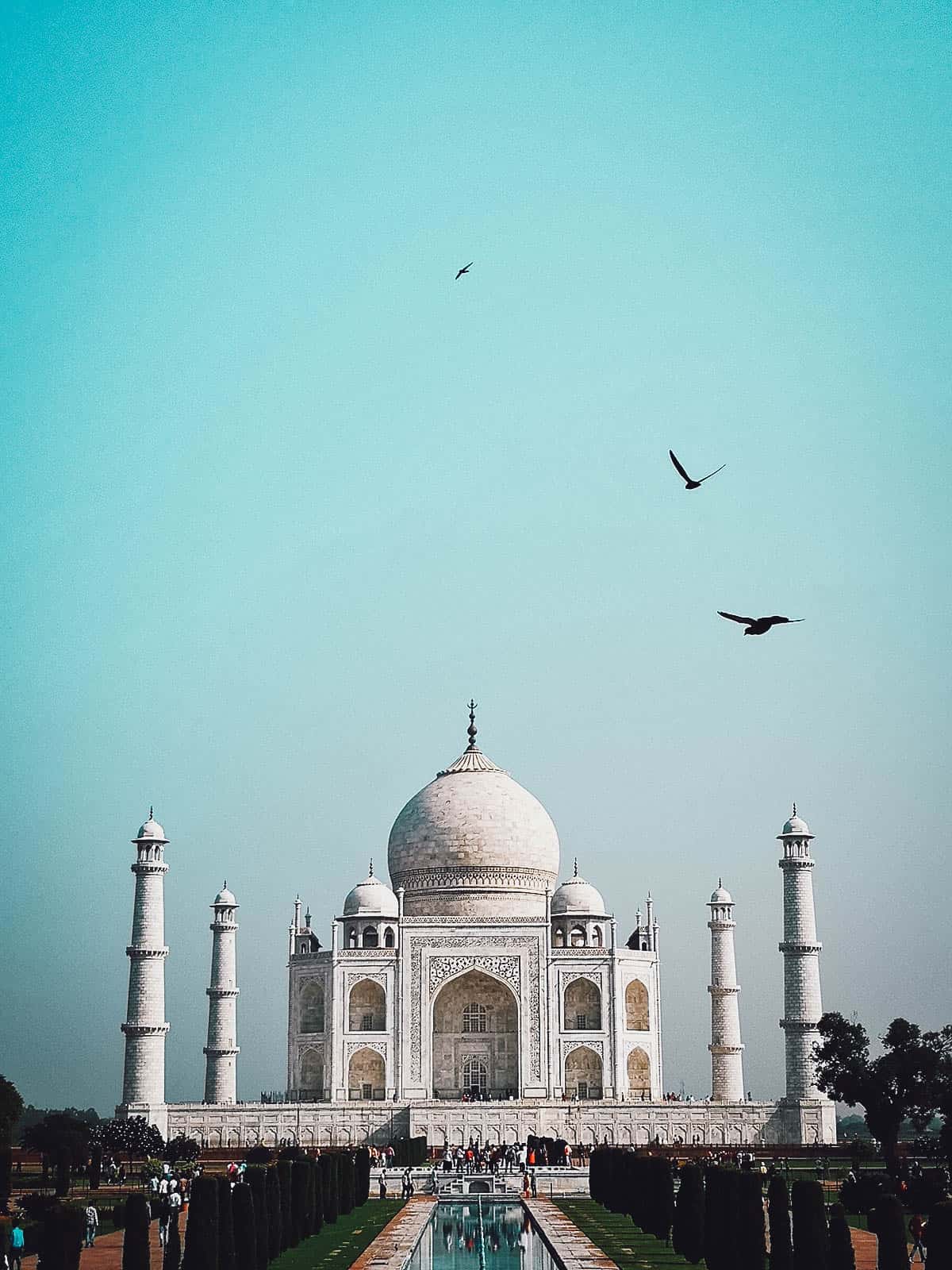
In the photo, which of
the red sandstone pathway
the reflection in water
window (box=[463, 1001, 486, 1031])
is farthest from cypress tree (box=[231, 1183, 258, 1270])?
window (box=[463, 1001, 486, 1031])

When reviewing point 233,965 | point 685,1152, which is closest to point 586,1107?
point 685,1152

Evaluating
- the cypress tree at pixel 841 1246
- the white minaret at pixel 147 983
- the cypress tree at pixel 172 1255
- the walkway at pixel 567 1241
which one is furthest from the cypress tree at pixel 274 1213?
the white minaret at pixel 147 983

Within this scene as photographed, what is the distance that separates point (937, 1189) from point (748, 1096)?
20270mm

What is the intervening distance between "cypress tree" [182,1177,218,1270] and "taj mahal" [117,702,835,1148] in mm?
18909

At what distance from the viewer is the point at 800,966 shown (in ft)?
124

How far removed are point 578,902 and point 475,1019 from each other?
4253 millimetres

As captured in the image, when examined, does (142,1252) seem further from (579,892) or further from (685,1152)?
(579,892)

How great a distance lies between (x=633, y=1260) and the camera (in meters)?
20.1

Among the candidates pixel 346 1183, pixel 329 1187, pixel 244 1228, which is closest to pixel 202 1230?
pixel 244 1228

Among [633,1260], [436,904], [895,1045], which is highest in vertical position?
[436,904]

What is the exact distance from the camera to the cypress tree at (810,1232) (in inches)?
659

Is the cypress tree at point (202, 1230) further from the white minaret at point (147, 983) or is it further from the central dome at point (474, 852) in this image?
the central dome at point (474, 852)

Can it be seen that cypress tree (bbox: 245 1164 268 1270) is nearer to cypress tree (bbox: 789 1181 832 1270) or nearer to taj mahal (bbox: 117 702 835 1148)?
cypress tree (bbox: 789 1181 832 1270)

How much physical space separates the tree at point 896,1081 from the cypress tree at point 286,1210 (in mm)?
13788
